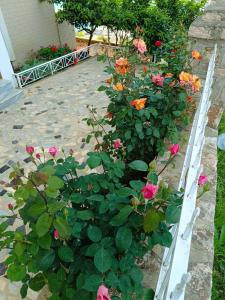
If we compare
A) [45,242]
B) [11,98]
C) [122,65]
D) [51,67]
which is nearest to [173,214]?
[45,242]

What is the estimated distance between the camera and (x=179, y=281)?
97cm

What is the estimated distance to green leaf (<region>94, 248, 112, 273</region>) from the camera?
1067 mm

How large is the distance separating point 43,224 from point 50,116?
4526 mm

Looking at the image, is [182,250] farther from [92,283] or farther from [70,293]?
[70,293]

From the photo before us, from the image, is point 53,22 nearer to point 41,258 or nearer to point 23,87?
point 23,87

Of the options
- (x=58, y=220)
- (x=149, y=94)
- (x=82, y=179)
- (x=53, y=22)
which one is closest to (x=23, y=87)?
(x=53, y=22)

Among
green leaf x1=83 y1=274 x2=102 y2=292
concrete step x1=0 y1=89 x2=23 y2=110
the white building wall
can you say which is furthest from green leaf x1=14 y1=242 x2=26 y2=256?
the white building wall

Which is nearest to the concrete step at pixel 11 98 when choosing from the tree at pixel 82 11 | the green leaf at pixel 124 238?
the tree at pixel 82 11

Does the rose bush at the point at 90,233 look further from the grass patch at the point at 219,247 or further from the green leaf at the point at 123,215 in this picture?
the grass patch at the point at 219,247

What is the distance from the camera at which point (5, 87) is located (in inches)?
241

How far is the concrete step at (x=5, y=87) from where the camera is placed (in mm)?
5955

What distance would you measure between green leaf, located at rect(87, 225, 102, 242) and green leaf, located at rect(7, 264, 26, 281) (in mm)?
403

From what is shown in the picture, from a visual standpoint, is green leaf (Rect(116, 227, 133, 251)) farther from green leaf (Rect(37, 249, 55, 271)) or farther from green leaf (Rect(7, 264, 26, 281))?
green leaf (Rect(7, 264, 26, 281))

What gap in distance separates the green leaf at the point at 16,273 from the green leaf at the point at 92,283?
0.37 meters
